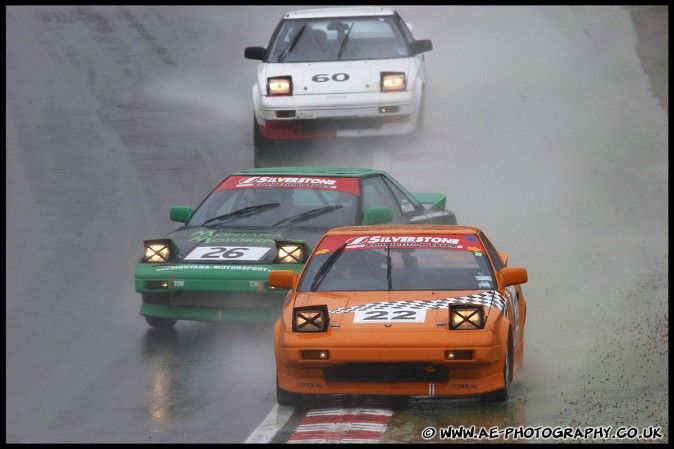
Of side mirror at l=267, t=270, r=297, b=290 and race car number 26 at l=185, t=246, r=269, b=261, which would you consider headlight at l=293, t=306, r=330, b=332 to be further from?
race car number 26 at l=185, t=246, r=269, b=261

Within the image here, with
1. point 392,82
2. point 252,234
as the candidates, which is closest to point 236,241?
point 252,234

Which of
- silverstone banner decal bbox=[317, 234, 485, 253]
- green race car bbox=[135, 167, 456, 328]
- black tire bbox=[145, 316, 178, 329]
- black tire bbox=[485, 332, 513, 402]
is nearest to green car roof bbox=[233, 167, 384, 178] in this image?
green race car bbox=[135, 167, 456, 328]

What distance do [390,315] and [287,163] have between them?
825cm

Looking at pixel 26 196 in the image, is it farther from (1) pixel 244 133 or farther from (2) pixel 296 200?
(2) pixel 296 200

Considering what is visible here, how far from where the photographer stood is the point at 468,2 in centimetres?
2589

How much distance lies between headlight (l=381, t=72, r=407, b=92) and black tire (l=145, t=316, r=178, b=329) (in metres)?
4.98

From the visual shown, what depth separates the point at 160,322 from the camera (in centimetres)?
1148

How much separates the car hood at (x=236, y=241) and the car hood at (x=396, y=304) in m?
1.83

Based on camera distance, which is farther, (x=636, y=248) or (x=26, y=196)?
(x=26, y=196)

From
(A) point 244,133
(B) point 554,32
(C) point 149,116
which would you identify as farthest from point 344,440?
(B) point 554,32

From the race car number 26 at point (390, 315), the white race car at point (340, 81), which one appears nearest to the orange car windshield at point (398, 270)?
the race car number 26 at point (390, 315)

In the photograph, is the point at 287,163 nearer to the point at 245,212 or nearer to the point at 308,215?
the point at 245,212

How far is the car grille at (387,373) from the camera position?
841 cm

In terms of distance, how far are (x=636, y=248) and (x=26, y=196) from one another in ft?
22.5
